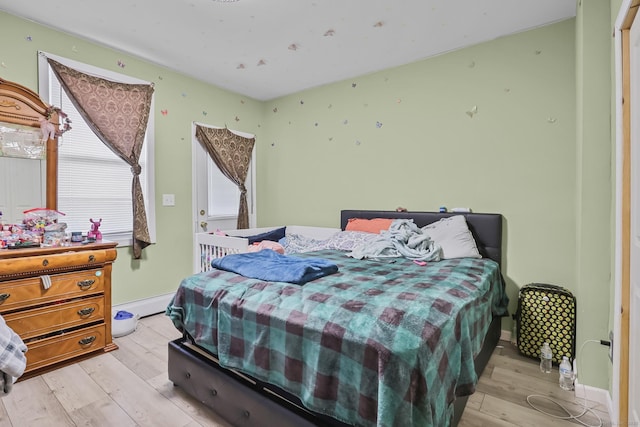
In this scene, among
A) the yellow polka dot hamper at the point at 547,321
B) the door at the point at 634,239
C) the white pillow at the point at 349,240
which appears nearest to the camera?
the door at the point at 634,239

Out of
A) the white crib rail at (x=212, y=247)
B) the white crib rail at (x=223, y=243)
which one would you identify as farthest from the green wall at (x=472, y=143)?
the white crib rail at (x=212, y=247)

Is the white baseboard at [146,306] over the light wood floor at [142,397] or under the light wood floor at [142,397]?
over

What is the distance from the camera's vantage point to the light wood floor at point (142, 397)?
1668 mm

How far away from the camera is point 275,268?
1.84 m

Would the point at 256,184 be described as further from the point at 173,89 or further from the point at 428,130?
the point at 428,130

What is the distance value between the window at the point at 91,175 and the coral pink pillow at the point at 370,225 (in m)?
2.07

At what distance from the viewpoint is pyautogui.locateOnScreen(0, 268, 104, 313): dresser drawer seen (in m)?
2.01

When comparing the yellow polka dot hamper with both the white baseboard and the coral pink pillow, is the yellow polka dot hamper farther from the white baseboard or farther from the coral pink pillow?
the white baseboard

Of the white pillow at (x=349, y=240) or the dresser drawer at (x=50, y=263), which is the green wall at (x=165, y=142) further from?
the white pillow at (x=349, y=240)

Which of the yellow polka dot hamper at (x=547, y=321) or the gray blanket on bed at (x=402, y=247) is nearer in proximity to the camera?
the yellow polka dot hamper at (x=547, y=321)

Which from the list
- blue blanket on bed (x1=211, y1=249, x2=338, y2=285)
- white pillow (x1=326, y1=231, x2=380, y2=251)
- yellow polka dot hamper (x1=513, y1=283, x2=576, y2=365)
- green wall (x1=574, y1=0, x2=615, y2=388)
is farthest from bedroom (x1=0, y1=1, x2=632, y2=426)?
blue blanket on bed (x1=211, y1=249, x2=338, y2=285)

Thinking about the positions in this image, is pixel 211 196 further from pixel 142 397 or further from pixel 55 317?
pixel 142 397

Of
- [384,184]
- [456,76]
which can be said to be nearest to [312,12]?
[456,76]

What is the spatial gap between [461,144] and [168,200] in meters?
3.01
